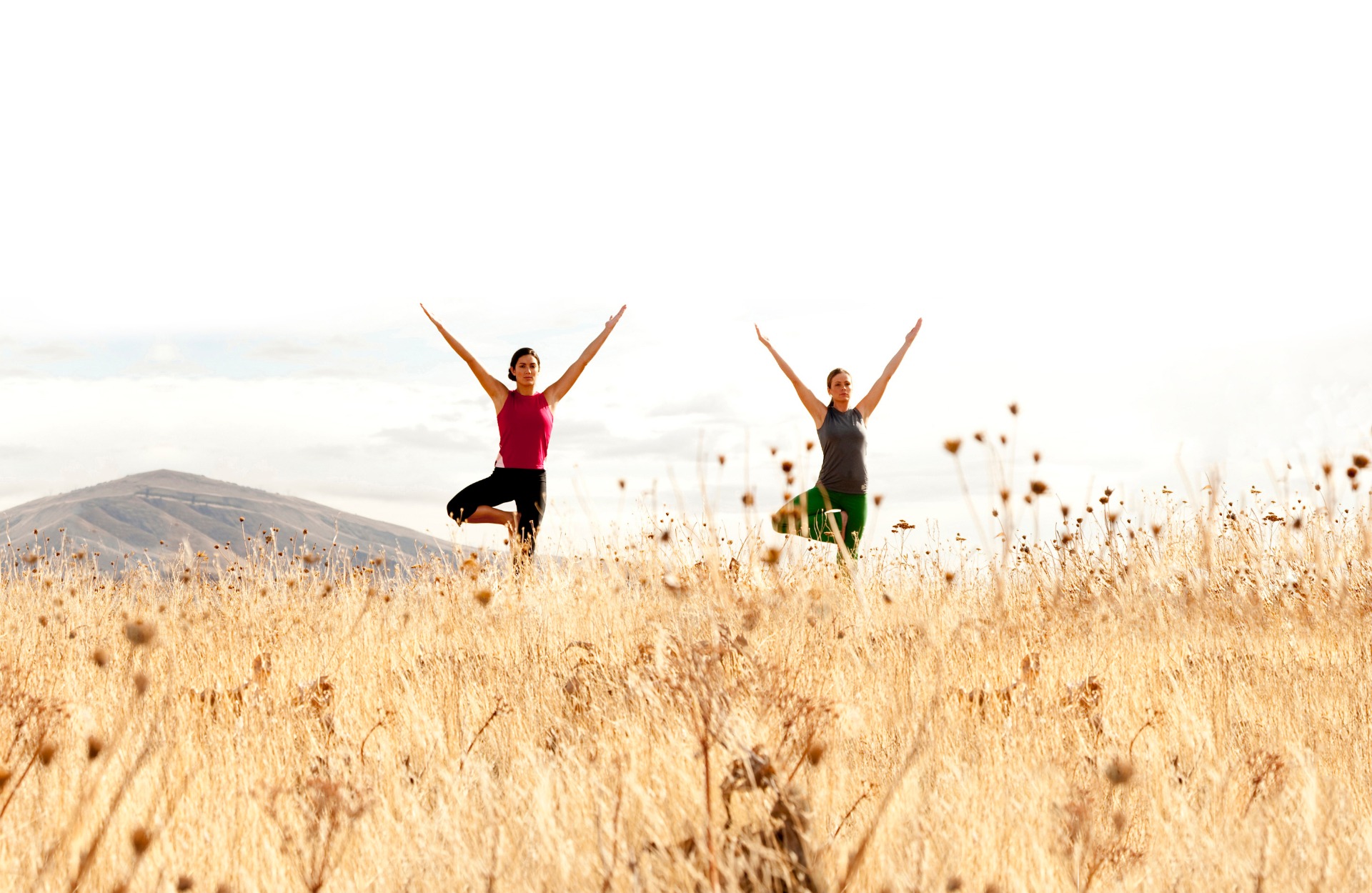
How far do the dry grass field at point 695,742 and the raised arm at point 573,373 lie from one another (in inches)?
64.5

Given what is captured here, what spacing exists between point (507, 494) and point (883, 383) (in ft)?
11.1

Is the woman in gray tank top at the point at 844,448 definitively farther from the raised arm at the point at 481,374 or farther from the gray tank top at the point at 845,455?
the raised arm at the point at 481,374

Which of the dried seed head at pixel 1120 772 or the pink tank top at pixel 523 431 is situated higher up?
the pink tank top at pixel 523 431

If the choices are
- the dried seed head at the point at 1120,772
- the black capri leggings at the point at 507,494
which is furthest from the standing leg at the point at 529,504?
the dried seed head at the point at 1120,772

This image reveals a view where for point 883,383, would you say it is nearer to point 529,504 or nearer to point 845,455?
point 845,455

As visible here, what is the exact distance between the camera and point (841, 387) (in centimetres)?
830

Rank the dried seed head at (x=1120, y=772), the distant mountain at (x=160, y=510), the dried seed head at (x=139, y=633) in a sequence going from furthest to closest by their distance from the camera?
1. the distant mountain at (x=160, y=510)
2. the dried seed head at (x=1120, y=772)
3. the dried seed head at (x=139, y=633)

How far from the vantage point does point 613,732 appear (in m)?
3.75

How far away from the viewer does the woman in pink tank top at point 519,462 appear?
7953mm

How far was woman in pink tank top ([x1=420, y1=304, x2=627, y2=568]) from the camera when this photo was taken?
7.95 m

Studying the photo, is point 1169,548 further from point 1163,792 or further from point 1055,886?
point 1055,886

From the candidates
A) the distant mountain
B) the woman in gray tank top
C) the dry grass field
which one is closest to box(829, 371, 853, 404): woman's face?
the woman in gray tank top

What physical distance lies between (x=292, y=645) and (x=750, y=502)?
3.80 m

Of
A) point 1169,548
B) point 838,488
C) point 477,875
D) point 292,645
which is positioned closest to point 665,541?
point 477,875
